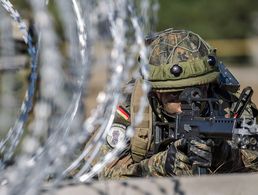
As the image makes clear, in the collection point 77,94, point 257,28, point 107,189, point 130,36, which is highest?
point 257,28

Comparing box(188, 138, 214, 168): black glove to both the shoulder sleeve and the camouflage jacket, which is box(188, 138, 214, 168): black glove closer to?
the camouflage jacket

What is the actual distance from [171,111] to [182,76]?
174 mm

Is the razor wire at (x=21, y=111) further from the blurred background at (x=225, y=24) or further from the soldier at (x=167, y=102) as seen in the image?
the blurred background at (x=225, y=24)

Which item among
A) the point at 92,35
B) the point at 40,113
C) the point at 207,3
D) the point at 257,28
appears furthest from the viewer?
the point at 257,28

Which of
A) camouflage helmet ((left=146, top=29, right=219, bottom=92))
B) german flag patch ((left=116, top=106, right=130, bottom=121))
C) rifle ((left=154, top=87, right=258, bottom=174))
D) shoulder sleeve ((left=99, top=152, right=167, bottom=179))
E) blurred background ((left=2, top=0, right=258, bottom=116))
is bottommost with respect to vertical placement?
shoulder sleeve ((left=99, top=152, right=167, bottom=179))

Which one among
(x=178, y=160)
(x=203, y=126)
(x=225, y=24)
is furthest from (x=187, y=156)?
(x=225, y=24)

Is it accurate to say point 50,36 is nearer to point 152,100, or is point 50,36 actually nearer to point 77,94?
point 77,94

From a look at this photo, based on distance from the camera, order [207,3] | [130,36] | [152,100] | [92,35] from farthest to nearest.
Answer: [207,3] < [152,100] < [130,36] < [92,35]

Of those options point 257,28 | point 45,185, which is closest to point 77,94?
point 45,185

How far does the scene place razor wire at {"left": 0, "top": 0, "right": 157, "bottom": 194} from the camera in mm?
2266

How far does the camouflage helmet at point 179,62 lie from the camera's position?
165 inches

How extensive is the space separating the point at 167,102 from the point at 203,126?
52 centimetres

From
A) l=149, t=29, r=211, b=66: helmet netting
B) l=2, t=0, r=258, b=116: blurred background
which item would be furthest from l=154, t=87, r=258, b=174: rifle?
l=2, t=0, r=258, b=116: blurred background

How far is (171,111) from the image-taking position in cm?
421
